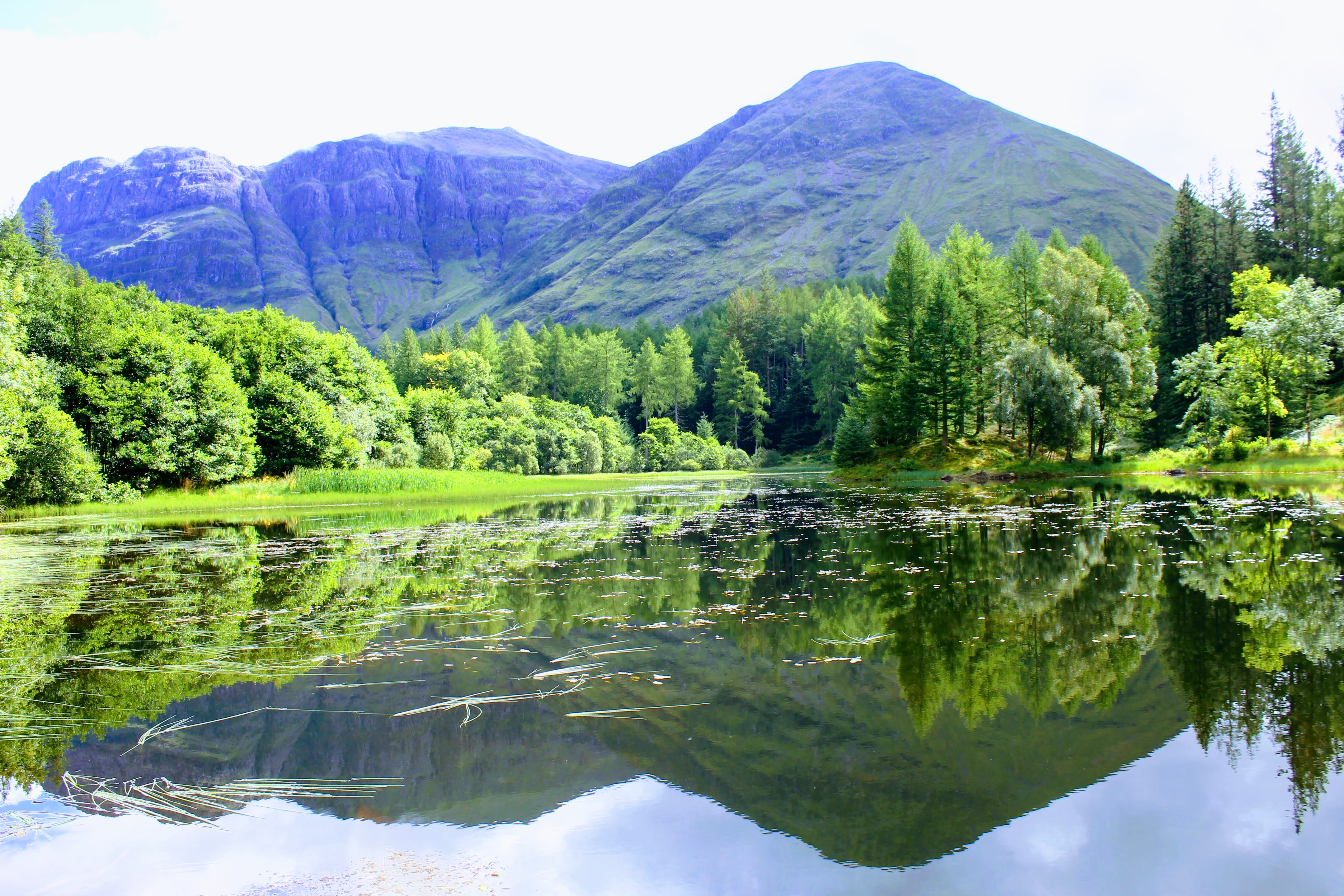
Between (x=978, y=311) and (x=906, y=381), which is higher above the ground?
(x=978, y=311)

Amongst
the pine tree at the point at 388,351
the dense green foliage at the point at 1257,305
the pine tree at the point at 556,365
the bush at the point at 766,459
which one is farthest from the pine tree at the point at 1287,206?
the pine tree at the point at 388,351

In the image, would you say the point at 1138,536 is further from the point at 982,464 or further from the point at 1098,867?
the point at 982,464

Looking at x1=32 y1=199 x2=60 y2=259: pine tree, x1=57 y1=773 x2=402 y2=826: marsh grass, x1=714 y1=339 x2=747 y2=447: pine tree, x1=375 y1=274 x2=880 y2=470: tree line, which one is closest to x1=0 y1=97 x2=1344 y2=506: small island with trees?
x1=375 y1=274 x2=880 y2=470: tree line

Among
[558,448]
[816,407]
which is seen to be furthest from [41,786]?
[816,407]

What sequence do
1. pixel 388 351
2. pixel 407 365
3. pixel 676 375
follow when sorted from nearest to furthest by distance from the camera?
1. pixel 407 365
2. pixel 676 375
3. pixel 388 351

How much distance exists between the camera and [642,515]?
29.8 meters

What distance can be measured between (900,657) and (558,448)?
68001 millimetres

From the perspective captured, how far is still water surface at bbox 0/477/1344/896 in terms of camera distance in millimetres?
4801

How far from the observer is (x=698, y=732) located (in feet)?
22.1

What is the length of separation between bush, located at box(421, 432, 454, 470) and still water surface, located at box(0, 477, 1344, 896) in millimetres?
40073

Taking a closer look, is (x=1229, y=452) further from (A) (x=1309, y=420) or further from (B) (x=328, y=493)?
(B) (x=328, y=493)

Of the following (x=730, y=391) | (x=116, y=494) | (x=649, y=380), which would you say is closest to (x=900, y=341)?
(x=730, y=391)

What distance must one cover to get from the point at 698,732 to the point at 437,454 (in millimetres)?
50963

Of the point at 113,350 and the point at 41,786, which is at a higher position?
the point at 113,350
